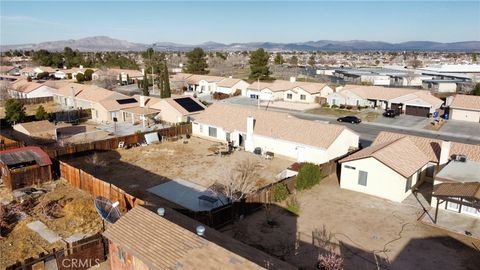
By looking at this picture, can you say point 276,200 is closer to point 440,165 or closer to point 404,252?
point 404,252

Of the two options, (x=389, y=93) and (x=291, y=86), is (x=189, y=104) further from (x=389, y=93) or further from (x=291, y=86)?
(x=389, y=93)

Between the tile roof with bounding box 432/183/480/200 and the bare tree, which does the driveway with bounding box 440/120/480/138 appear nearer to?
the tile roof with bounding box 432/183/480/200

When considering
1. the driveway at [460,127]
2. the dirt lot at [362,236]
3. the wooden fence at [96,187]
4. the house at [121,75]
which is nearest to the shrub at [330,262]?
the dirt lot at [362,236]

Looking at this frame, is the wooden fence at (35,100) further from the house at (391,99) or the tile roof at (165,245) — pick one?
the tile roof at (165,245)

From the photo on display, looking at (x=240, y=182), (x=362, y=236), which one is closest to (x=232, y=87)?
(x=240, y=182)

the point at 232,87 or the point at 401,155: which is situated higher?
the point at 232,87

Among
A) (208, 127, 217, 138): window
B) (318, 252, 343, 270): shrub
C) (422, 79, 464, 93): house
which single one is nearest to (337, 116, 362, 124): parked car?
(208, 127, 217, 138): window

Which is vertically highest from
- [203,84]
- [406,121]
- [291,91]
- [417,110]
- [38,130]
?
[203,84]
